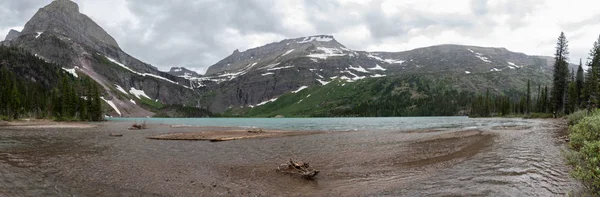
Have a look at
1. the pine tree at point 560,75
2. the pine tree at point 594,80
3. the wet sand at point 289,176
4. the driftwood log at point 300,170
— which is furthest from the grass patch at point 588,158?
the pine tree at point 560,75

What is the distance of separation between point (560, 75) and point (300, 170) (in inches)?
4584

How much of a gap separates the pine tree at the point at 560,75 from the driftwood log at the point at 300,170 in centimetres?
11160

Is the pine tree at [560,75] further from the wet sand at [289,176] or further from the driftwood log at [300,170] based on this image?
the driftwood log at [300,170]

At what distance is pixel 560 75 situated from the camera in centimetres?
10069

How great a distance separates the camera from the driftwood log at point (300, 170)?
19.8 m

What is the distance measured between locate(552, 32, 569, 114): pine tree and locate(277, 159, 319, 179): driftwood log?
112 meters

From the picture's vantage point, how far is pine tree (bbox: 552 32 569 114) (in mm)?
96438

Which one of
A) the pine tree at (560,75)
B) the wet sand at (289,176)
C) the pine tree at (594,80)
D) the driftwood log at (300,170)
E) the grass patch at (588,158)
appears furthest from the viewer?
the pine tree at (560,75)

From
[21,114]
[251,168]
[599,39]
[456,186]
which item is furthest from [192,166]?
[21,114]

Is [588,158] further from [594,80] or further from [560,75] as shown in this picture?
[560,75]

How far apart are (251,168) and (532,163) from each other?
19.7 metres

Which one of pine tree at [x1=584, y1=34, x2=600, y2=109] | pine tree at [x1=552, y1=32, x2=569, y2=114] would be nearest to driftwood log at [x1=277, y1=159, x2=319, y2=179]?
pine tree at [x1=584, y1=34, x2=600, y2=109]

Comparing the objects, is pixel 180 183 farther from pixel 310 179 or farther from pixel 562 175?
pixel 562 175

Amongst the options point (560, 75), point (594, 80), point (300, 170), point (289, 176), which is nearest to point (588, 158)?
point (300, 170)
